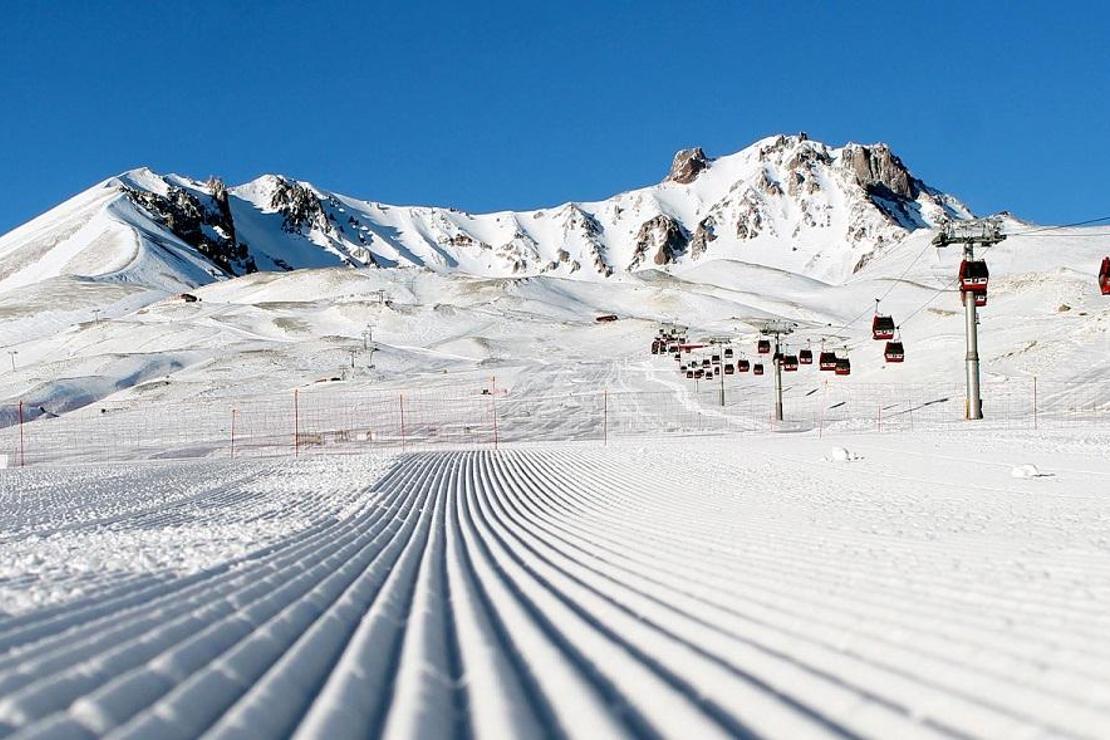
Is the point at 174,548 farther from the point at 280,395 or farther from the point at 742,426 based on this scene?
the point at 280,395

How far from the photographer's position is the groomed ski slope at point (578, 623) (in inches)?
150

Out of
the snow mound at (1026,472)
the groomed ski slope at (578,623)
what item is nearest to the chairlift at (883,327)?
the snow mound at (1026,472)

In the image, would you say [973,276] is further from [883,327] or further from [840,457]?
[840,457]

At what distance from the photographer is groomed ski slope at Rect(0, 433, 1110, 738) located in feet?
12.5

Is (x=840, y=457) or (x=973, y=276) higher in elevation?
(x=973, y=276)

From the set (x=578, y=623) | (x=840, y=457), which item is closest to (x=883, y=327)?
(x=840, y=457)

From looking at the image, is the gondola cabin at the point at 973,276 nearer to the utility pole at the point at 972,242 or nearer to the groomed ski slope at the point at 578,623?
the utility pole at the point at 972,242

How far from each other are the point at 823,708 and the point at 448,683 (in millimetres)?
1600

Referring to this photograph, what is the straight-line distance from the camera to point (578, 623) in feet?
18.7

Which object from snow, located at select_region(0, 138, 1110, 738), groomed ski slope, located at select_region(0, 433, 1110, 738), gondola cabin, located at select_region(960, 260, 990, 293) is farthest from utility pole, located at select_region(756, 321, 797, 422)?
groomed ski slope, located at select_region(0, 433, 1110, 738)

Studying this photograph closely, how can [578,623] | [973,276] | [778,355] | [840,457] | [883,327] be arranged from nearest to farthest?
[578,623]
[840,457]
[973,276]
[883,327]
[778,355]

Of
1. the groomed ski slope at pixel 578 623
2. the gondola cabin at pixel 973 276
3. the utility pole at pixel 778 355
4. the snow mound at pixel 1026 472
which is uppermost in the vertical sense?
the gondola cabin at pixel 973 276

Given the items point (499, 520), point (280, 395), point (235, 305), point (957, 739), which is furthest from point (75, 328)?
point (957, 739)

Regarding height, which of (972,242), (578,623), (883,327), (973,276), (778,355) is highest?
(972,242)
